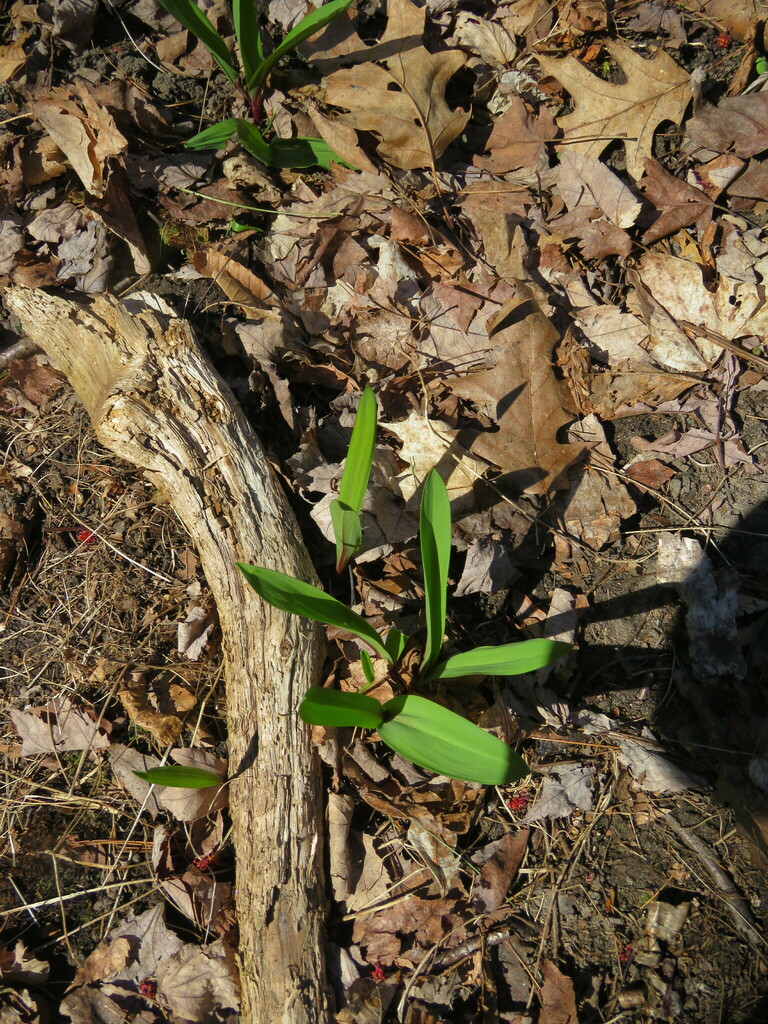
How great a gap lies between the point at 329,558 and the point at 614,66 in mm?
2104

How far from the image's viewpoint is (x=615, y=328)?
6.93 ft

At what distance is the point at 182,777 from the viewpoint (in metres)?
1.63

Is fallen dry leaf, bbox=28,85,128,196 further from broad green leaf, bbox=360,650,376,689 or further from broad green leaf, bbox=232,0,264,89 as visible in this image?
broad green leaf, bbox=360,650,376,689

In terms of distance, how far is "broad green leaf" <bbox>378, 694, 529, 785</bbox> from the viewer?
4.47 ft

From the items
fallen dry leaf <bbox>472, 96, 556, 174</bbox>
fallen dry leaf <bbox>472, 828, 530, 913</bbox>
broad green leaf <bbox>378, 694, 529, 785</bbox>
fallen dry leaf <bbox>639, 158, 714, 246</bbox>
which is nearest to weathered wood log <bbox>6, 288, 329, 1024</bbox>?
broad green leaf <bbox>378, 694, 529, 785</bbox>

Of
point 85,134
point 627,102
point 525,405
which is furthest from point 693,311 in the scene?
point 85,134

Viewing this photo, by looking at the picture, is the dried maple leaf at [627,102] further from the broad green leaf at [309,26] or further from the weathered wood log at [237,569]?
the weathered wood log at [237,569]

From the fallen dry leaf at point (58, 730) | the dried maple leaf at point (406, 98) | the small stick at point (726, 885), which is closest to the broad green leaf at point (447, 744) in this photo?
the small stick at point (726, 885)

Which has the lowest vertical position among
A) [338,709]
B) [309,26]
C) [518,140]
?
[338,709]

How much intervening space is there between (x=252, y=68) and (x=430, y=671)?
212 cm

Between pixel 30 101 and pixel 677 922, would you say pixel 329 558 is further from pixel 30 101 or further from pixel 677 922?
pixel 30 101

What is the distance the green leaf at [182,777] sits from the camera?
1568mm

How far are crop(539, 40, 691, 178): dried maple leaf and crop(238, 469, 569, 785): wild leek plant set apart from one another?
5.07 feet

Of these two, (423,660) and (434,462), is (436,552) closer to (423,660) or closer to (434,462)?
(423,660)
